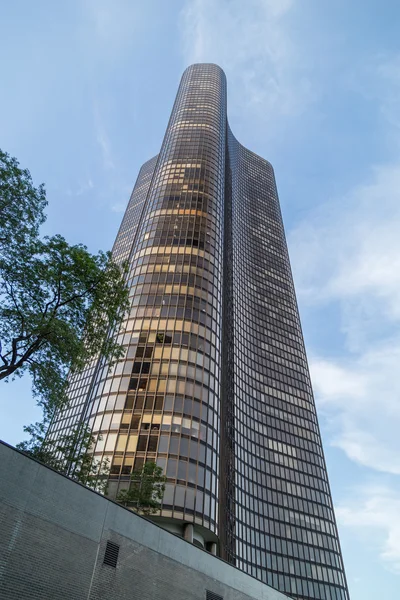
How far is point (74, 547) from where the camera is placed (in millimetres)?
19531

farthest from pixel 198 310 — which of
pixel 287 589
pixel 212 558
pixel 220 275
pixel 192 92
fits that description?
pixel 192 92

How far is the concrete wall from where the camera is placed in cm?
1744

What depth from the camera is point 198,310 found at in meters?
58.9

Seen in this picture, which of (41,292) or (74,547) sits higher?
(41,292)

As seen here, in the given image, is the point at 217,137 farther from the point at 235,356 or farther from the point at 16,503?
the point at 16,503

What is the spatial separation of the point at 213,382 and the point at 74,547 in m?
35.3

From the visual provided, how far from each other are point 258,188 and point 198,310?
121 meters

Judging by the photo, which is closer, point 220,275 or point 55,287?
point 55,287

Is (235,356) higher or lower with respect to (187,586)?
higher

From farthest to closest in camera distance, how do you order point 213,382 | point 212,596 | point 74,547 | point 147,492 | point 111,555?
1. point 213,382
2. point 147,492
3. point 212,596
4. point 111,555
5. point 74,547

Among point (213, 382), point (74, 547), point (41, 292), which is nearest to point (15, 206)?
point (41, 292)

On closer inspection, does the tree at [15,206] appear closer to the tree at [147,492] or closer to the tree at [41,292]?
the tree at [41,292]

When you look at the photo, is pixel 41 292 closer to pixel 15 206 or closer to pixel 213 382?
pixel 15 206

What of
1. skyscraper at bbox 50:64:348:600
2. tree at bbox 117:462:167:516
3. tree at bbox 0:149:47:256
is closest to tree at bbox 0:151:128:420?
tree at bbox 0:149:47:256
